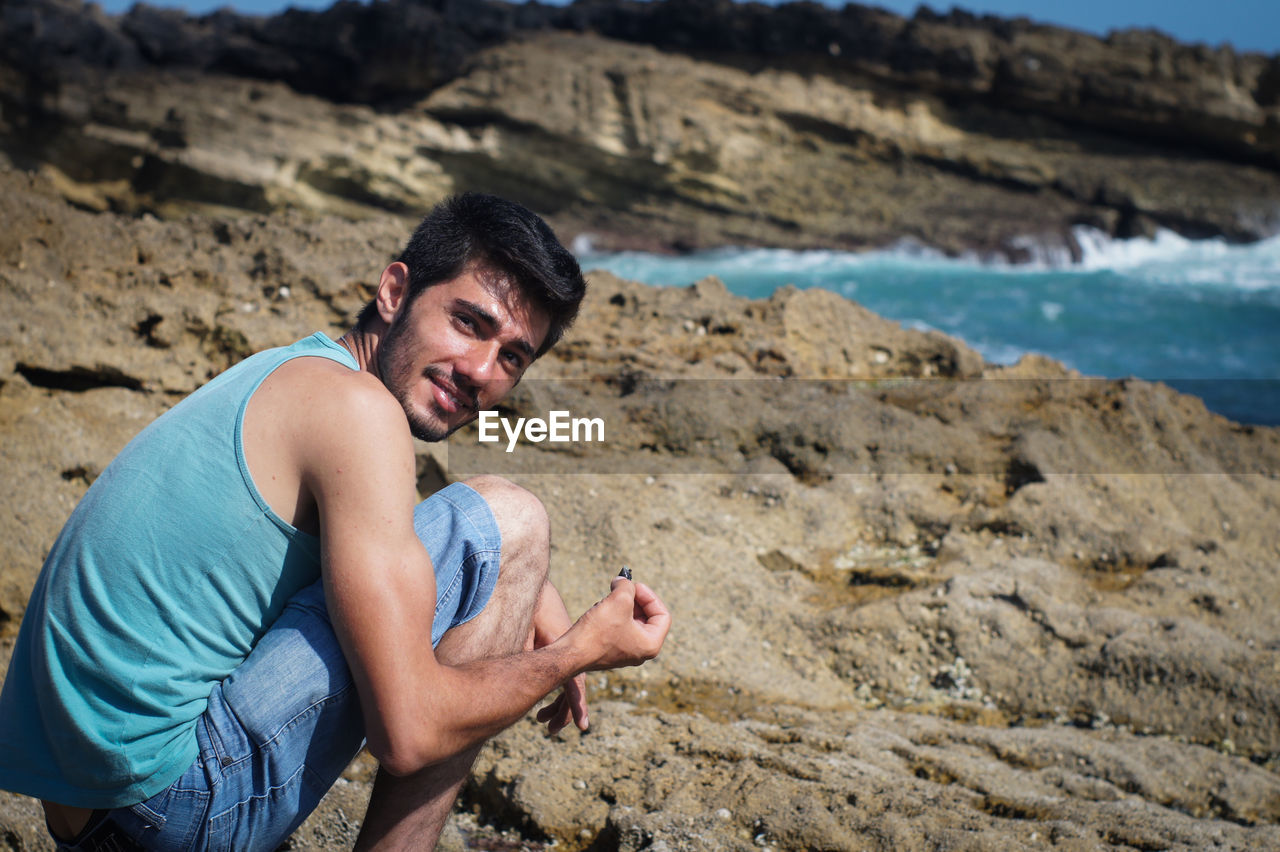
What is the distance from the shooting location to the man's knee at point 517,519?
1651mm

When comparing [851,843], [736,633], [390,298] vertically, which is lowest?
[736,633]

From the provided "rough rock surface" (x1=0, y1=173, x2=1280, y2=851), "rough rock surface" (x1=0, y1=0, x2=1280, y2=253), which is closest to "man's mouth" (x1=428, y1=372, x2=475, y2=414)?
"rough rock surface" (x1=0, y1=173, x2=1280, y2=851)

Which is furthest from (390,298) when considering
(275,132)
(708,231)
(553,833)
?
(708,231)

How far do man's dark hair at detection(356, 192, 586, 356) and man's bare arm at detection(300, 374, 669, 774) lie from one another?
1.43 ft

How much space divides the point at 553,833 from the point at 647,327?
9.57ft

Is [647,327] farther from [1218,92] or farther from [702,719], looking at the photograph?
[1218,92]

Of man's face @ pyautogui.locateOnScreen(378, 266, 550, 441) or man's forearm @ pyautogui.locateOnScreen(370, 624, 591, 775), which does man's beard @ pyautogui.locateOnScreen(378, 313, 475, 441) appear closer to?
man's face @ pyautogui.locateOnScreen(378, 266, 550, 441)

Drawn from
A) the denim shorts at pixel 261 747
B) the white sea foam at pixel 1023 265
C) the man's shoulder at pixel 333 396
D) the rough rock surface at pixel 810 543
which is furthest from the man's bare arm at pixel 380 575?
the white sea foam at pixel 1023 265

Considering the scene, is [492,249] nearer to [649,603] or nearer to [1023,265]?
[649,603]

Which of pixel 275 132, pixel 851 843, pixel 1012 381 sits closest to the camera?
pixel 851 843

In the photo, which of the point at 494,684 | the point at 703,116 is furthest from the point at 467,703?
the point at 703,116

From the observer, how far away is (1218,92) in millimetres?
20938

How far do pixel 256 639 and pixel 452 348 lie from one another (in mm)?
598

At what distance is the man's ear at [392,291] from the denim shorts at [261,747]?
0.56 meters
